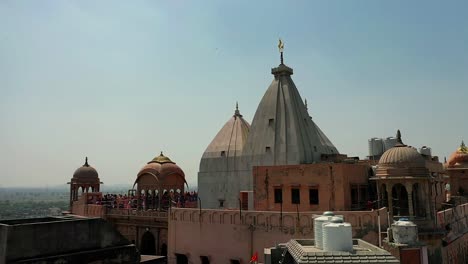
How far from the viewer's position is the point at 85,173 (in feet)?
136

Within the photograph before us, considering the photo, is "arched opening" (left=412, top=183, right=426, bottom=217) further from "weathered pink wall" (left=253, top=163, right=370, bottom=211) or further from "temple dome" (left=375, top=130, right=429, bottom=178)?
"weathered pink wall" (left=253, top=163, right=370, bottom=211)

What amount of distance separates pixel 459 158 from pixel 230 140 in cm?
2298

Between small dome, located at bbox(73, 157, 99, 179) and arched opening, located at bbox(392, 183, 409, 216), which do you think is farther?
small dome, located at bbox(73, 157, 99, 179)

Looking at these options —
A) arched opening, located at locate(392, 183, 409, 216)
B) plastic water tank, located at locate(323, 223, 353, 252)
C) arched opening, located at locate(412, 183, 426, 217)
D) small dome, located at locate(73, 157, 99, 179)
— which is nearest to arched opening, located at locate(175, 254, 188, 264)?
arched opening, located at locate(392, 183, 409, 216)

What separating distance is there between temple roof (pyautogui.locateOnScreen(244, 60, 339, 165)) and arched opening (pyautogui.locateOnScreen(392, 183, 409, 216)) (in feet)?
21.2

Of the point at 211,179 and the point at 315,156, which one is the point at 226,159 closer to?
the point at 211,179

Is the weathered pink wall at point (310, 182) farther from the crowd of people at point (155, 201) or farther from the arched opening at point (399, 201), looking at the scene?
the crowd of people at point (155, 201)

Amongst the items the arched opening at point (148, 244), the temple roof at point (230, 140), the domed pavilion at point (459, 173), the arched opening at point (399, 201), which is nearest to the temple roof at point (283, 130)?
the temple roof at point (230, 140)

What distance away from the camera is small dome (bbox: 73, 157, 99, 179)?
1621 inches

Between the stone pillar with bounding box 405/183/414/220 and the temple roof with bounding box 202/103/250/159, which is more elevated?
the temple roof with bounding box 202/103/250/159

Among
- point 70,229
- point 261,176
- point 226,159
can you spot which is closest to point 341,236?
point 70,229

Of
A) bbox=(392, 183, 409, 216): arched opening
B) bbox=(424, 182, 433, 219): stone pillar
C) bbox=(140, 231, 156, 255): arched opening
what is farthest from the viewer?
bbox=(140, 231, 156, 255): arched opening

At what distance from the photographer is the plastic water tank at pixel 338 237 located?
368 inches

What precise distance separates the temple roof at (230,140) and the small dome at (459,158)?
68.5 ft
